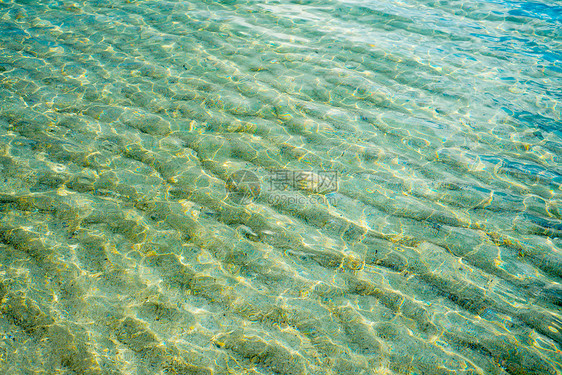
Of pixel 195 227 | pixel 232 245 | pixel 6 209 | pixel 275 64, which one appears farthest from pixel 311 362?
pixel 275 64

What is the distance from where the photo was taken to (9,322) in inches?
104

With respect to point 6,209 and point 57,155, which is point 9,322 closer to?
point 6,209

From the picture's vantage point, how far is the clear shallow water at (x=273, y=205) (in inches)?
107

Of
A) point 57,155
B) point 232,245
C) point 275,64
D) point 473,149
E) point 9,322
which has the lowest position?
point 9,322

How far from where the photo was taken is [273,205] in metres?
3.88

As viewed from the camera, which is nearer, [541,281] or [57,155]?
[541,281]

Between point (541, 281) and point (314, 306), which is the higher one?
point (541, 281)

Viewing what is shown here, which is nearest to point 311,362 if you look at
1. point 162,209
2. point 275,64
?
point 162,209

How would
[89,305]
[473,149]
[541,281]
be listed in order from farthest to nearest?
[473,149] < [541,281] < [89,305]

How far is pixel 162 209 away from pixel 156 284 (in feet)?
2.92

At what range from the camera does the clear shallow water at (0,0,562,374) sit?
107 inches

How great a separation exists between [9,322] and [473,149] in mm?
5151

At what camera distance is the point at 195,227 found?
354 cm

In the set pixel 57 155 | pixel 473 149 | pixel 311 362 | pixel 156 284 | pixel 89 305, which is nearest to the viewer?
pixel 311 362
